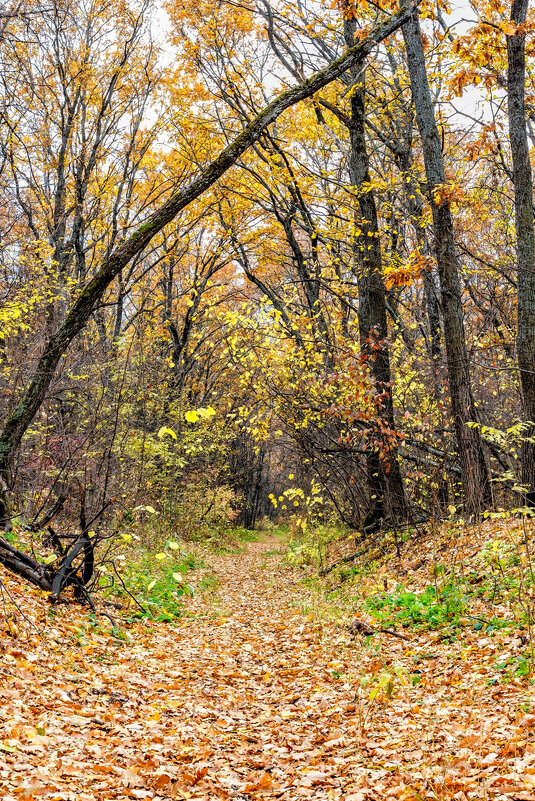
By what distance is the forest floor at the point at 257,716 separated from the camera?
10.2 feet

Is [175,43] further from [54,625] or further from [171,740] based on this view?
[171,740]

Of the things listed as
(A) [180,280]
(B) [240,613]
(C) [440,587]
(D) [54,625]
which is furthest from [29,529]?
(A) [180,280]

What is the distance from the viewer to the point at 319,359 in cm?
1094

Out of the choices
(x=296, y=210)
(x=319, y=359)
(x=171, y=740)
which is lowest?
(x=171, y=740)

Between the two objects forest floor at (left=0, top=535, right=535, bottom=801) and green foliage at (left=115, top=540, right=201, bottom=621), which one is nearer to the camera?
forest floor at (left=0, top=535, right=535, bottom=801)

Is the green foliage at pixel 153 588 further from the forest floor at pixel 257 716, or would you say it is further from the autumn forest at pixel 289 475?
the forest floor at pixel 257 716

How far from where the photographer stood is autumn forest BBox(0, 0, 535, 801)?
380 cm

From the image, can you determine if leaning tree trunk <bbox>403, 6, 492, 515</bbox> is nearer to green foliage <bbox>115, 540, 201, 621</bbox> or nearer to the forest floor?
the forest floor

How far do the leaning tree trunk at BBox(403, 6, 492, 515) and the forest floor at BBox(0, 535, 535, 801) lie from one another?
2.99 m

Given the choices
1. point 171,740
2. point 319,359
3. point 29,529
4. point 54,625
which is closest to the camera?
point 171,740

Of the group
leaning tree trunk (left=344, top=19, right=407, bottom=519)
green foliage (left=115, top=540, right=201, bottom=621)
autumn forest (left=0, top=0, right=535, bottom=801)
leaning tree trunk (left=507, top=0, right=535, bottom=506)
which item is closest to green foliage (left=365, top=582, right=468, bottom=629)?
autumn forest (left=0, top=0, right=535, bottom=801)

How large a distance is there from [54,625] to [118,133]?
46.9ft

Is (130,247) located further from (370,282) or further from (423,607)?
(370,282)

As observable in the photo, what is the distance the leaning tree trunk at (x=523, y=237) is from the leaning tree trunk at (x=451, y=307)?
2.40ft
